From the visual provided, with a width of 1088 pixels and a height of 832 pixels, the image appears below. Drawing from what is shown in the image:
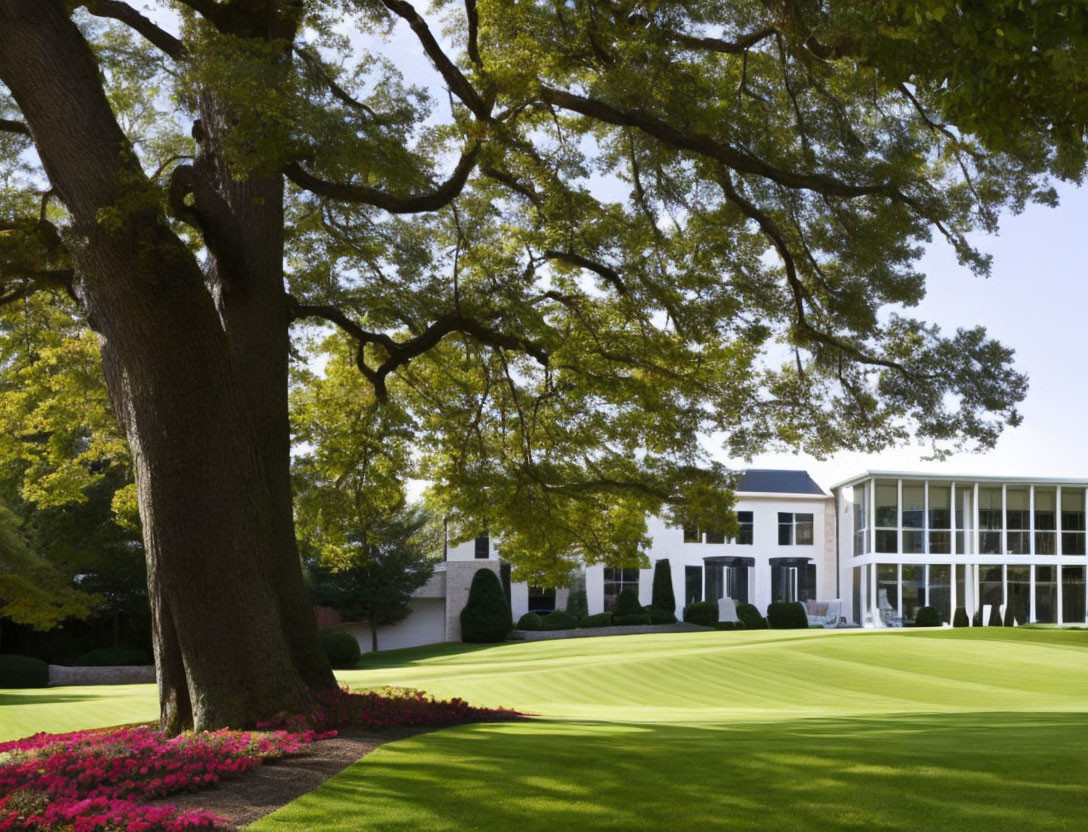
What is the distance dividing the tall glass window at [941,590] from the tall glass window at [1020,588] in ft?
7.96

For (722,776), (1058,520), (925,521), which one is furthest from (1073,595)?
(722,776)

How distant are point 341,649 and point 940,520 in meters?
25.1

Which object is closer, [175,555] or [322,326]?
[175,555]

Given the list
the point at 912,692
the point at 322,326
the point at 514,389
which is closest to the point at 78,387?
the point at 322,326

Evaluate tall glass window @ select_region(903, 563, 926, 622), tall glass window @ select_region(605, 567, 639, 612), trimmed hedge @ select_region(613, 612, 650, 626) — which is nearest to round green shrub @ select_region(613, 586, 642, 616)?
trimmed hedge @ select_region(613, 612, 650, 626)

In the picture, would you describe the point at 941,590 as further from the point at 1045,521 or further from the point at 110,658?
the point at 110,658

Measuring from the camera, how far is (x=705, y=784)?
756 cm

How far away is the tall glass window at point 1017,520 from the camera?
45312 millimetres

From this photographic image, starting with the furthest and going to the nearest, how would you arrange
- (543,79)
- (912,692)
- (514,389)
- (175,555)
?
1. (912,692)
2. (514,389)
3. (543,79)
4. (175,555)

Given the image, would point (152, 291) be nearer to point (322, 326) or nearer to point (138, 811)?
point (138, 811)

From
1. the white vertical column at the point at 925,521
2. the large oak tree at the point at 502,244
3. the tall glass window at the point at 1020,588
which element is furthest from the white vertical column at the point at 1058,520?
the large oak tree at the point at 502,244

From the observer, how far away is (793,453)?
1556 centimetres

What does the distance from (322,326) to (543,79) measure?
704 cm

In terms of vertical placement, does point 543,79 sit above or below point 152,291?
above
